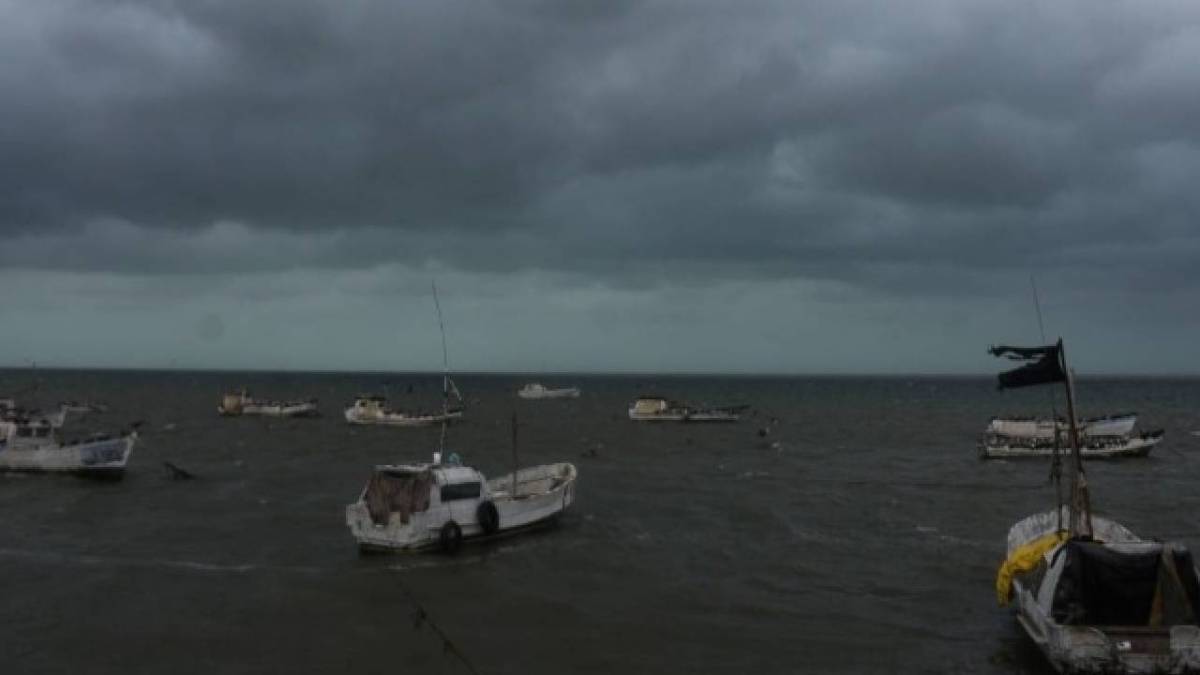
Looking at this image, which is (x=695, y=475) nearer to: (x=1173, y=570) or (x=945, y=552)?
(x=945, y=552)

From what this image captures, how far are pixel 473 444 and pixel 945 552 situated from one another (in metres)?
46.1

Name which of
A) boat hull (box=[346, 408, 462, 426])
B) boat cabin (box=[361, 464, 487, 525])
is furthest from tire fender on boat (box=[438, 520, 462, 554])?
boat hull (box=[346, 408, 462, 426])

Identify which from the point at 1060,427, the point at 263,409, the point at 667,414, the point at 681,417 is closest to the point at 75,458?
the point at 263,409

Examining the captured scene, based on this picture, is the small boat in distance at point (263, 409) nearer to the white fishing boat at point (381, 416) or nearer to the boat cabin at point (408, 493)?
→ the white fishing boat at point (381, 416)

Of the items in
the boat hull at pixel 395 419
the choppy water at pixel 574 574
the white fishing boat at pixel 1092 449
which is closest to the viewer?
the choppy water at pixel 574 574

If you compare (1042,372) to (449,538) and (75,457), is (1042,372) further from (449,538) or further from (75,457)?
(75,457)

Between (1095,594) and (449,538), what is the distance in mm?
17062

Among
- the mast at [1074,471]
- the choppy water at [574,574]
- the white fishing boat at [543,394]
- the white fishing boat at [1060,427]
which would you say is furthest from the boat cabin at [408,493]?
the white fishing boat at [543,394]

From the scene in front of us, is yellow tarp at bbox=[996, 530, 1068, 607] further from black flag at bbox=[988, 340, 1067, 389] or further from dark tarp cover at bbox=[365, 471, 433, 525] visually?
dark tarp cover at bbox=[365, 471, 433, 525]

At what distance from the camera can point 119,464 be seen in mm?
47250

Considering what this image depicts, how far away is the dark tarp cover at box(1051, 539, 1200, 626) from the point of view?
18.3 m

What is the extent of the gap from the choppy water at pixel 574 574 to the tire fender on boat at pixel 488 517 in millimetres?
816

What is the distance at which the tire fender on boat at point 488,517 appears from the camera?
1208 inches

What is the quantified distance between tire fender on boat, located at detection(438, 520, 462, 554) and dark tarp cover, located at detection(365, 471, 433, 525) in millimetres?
861
